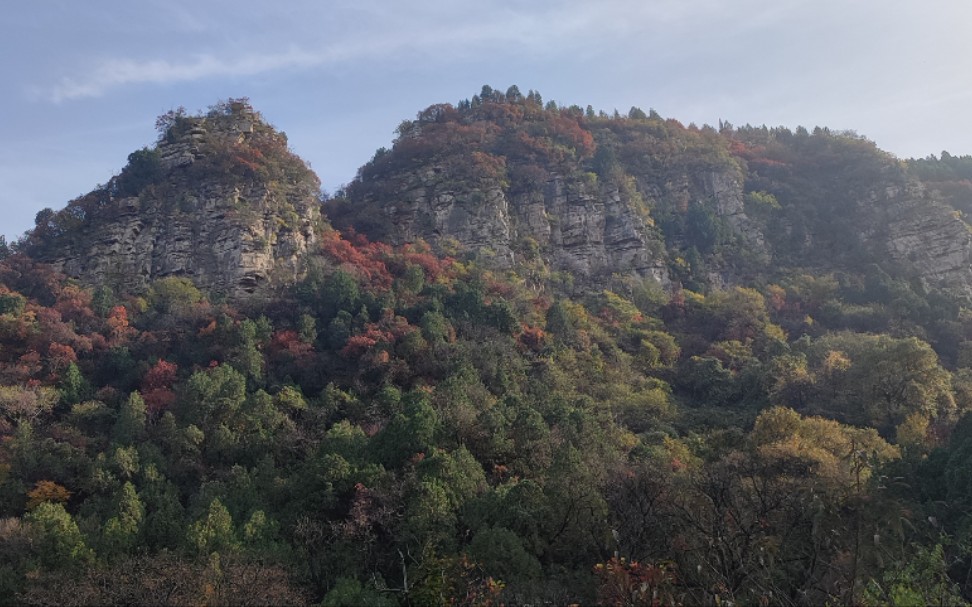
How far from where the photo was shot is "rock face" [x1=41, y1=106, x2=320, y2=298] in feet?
143

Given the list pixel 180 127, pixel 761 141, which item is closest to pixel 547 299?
pixel 180 127

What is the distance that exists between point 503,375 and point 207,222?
21561 millimetres

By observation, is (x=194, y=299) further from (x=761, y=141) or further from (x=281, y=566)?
(x=761, y=141)

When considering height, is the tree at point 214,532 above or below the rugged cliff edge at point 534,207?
below

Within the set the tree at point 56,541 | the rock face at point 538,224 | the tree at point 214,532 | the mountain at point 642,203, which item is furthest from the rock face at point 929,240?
the tree at point 56,541

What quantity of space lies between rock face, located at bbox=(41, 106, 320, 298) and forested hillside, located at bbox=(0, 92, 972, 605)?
0.79 ft

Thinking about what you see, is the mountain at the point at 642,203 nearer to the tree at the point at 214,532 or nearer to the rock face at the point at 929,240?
the rock face at the point at 929,240

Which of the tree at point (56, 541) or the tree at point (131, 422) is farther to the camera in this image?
the tree at point (131, 422)

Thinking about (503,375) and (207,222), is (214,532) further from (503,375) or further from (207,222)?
(207,222)

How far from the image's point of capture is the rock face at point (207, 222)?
143ft

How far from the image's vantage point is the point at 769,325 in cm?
4475

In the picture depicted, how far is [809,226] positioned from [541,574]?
4472 centimetres

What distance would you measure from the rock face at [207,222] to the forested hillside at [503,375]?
0.24 metres

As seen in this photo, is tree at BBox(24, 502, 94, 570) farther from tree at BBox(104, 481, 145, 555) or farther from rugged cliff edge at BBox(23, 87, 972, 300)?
rugged cliff edge at BBox(23, 87, 972, 300)
